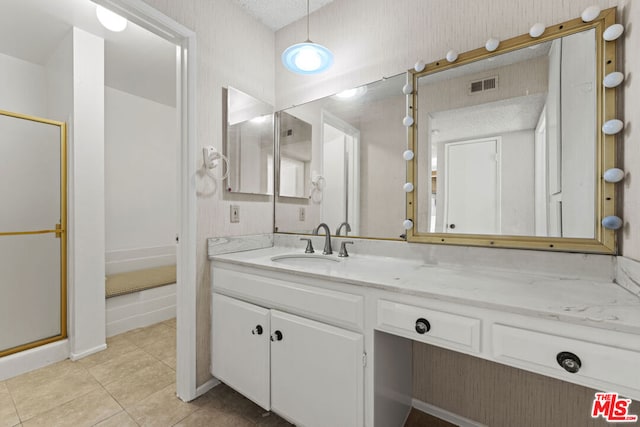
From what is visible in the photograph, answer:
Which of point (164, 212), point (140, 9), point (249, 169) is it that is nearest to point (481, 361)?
point (249, 169)

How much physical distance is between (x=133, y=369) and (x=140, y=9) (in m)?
2.18

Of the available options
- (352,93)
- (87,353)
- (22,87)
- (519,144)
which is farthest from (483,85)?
(22,87)

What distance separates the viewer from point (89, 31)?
2.03m

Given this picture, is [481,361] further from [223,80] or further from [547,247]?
[223,80]

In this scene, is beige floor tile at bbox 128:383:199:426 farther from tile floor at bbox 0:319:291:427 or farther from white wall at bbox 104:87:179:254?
white wall at bbox 104:87:179:254

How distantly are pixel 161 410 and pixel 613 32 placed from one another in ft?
8.69

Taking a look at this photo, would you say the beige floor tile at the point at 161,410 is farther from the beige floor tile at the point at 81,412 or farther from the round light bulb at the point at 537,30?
the round light bulb at the point at 537,30

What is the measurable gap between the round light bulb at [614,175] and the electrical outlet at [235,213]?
181cm

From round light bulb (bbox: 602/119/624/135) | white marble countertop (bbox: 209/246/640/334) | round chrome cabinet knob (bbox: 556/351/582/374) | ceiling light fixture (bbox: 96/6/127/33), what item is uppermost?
ceiling light fixture (bbox: 96/6/127/33)

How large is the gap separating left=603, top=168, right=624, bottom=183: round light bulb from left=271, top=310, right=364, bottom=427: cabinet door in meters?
1.09

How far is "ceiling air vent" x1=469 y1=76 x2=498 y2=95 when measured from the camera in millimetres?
1291

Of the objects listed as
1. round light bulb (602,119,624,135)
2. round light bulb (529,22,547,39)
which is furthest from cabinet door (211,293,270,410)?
Result: round light bulb (529,22,547,39)

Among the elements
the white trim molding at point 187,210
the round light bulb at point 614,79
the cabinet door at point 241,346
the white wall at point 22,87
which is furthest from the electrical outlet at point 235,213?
the white wall at point 22,87

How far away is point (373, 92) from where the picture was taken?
164 centimetres
